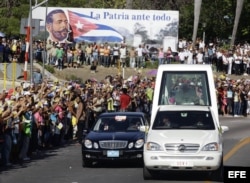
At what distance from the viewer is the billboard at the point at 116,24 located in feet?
189

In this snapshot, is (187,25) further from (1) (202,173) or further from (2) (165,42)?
(1) (202,173)

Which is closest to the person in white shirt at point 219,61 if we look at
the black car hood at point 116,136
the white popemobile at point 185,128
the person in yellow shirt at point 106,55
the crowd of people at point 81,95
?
Result: the crowd of people at point 81,95

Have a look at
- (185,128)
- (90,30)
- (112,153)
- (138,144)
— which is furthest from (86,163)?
(90,30)

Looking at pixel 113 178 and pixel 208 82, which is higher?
pixel 208 82

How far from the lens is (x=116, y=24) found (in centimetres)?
5819

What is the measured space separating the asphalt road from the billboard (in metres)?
29.1

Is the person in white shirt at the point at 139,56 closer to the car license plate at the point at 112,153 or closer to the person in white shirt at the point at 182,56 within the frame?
the person in white shirt at the point at 182,56

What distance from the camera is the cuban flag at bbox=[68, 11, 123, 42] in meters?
57.6

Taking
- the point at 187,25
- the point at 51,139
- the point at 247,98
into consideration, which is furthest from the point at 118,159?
the point at 187,25

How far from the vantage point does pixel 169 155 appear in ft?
63.6

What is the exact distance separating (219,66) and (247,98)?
10.4m

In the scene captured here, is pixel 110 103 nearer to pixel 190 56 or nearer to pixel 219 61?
pixel 190 56

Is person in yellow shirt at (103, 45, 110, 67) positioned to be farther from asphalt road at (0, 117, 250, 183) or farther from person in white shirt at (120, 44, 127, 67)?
asphalt road at (0, 117, 250, 183)

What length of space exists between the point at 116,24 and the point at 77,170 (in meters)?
36.4
